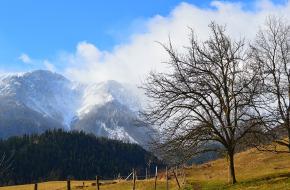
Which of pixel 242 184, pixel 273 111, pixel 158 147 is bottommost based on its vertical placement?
pixel 242 184

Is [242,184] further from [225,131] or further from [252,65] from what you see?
[252,65]

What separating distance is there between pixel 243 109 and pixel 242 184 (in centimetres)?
733

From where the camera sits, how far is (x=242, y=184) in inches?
1778

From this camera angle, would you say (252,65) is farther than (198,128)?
Yes

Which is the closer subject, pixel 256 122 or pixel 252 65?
pixel 256 122

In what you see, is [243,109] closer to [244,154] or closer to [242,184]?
[242,184]

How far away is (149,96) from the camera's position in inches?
1914

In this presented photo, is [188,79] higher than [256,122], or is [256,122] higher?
[188,79]

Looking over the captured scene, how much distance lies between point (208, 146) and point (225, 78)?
7.54 meters

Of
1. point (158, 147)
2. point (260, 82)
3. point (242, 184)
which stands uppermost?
point (260, 82)

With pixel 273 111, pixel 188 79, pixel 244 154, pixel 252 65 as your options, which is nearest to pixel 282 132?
pixel 273 111

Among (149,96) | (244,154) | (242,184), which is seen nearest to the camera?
(242,184)

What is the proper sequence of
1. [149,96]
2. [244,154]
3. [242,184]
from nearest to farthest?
[242,184]
[149,96]
[244,154]

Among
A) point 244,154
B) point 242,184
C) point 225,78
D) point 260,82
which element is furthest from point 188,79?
point 244,154
